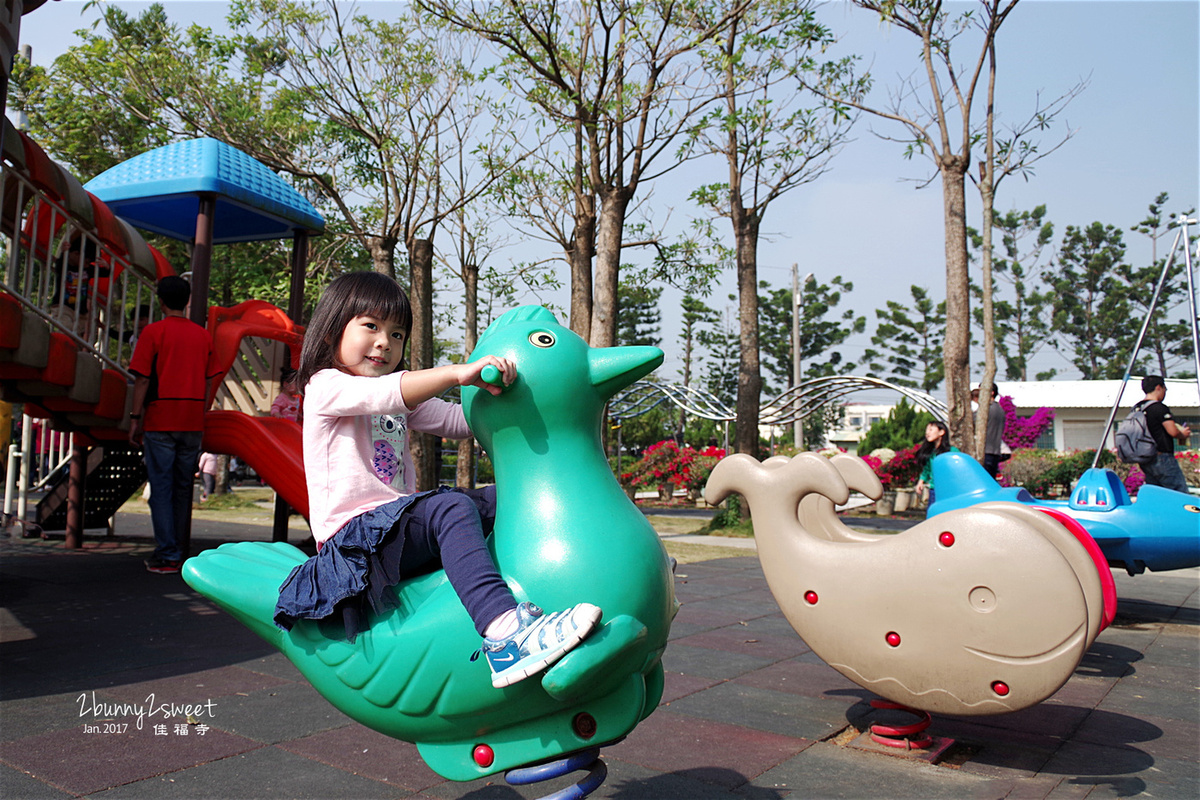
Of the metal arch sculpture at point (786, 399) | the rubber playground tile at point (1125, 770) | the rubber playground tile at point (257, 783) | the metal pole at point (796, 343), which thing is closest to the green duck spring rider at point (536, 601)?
the rubber playground tile at point (257, 783)

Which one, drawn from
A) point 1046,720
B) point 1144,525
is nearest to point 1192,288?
point 1144,525

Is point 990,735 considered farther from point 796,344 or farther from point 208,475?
point 796,344

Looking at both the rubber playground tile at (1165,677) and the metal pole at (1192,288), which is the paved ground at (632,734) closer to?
the rubber playground tile at (1165,677)

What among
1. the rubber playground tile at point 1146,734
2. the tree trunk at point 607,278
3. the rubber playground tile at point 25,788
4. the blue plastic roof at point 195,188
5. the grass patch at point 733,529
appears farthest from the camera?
the grass patch at point 733,529

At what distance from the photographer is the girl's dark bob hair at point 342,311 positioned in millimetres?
1937

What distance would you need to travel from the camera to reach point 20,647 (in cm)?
394

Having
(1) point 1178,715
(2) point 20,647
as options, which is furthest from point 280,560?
(1) point 1178,715

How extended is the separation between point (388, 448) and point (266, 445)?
493 cm

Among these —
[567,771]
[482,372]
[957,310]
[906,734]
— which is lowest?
[906,734]

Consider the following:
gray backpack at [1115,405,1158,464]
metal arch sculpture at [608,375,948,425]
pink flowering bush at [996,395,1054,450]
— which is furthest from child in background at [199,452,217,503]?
pink flowering bush at [996,395,1054,450]

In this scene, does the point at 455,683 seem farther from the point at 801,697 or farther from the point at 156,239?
the point at 156,239

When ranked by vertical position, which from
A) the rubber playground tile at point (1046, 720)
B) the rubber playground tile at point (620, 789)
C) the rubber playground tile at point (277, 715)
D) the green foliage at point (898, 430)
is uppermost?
the green foliage at point (898, 430)

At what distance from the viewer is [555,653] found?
1461 millimetres

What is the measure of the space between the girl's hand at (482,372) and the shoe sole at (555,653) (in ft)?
1.71
